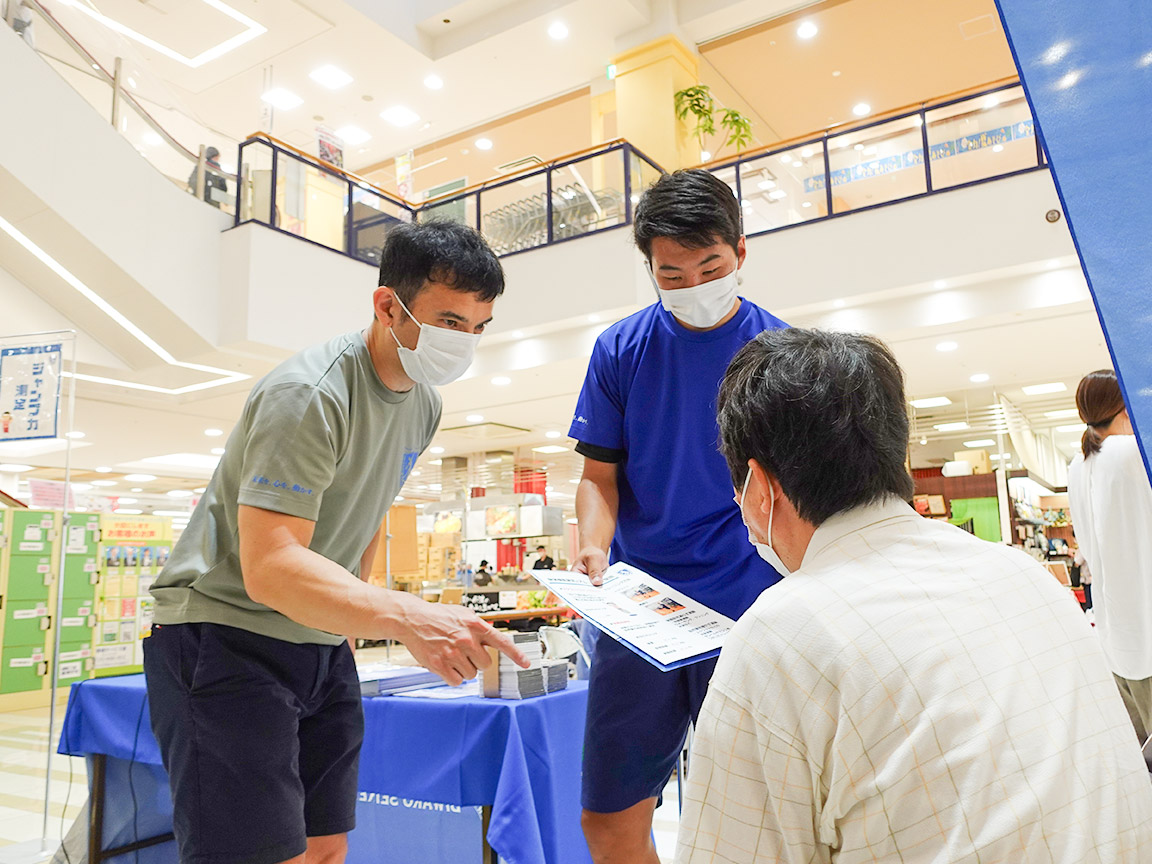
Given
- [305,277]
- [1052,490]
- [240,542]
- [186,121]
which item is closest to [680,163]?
[305,277]

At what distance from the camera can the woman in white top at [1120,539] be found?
2.99 meters

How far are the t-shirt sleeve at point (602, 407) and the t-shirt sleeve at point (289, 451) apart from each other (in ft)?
1.82

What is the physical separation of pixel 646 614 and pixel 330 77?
1301 centimetres

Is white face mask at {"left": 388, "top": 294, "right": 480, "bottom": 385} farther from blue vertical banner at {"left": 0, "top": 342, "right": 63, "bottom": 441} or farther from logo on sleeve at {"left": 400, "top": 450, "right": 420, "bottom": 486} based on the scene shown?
blue vertical banner at {"left": 0, "top": 342, "right": 63, "bottom": 441}

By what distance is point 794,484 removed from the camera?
0.95m

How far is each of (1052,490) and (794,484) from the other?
58.9ft

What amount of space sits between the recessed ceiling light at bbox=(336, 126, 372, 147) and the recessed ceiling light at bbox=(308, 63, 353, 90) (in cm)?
130

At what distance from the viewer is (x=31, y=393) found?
5047mm

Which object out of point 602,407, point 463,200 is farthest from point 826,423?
point 463,200

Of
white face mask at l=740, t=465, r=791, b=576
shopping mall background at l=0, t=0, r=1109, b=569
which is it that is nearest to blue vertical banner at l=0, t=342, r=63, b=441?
shopping mall background at l=0, t=0, r=1109, b=569

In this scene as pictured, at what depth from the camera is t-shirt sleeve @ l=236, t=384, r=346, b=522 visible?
147 centimetres

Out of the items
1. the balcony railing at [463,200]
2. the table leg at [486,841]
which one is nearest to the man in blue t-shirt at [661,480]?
the table leg at [486,841]

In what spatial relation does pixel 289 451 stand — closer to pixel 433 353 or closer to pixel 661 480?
pixel 433 353

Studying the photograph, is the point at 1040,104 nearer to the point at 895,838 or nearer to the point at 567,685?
the point at 895,838
